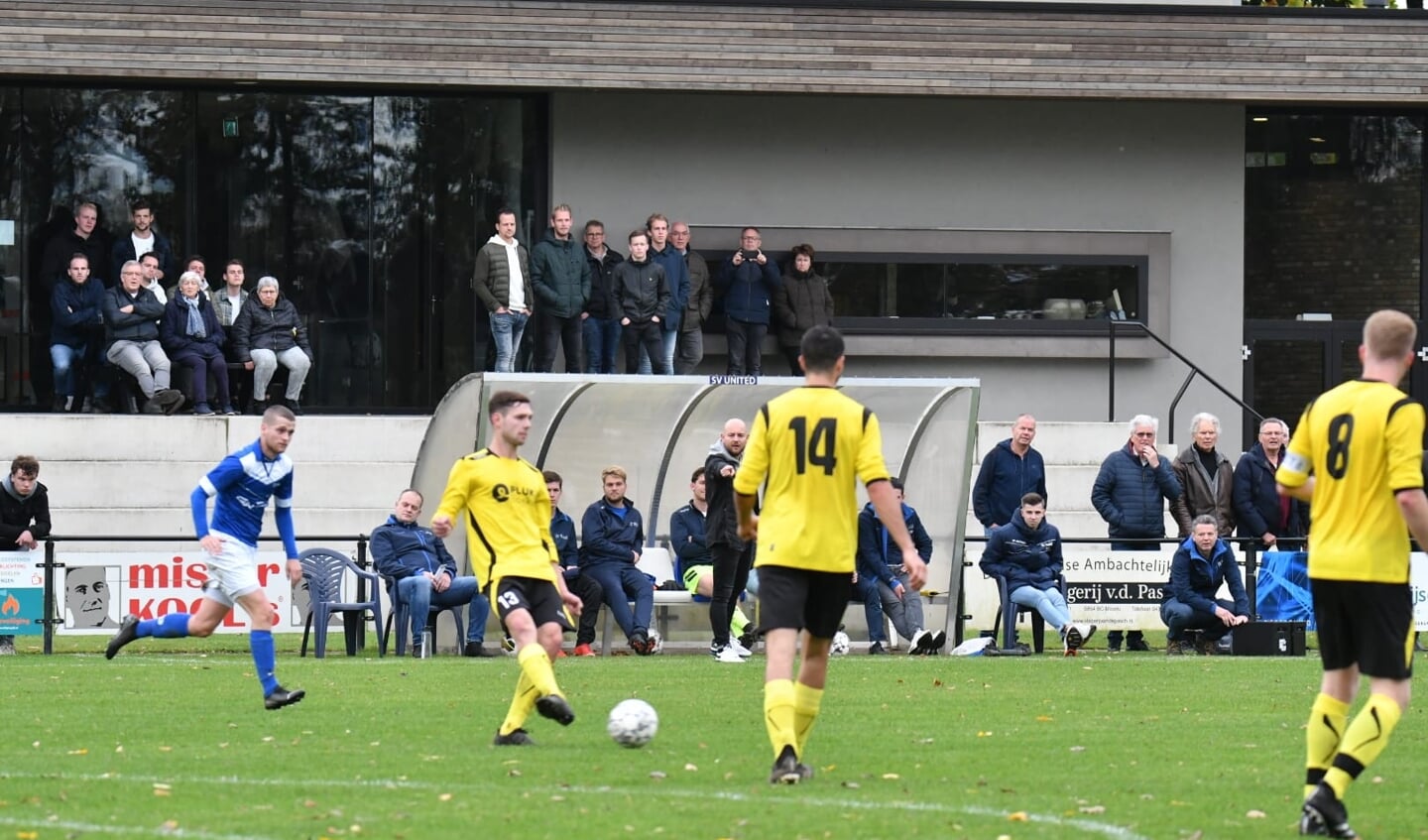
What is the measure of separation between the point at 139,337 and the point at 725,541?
25.9 ft

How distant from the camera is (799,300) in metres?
24.1

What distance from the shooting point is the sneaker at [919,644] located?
17875 mm

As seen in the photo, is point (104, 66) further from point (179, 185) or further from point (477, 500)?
point (477, 500)

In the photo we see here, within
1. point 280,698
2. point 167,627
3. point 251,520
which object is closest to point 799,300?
point 167,627

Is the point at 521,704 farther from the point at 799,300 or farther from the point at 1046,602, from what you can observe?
the point at 799,300

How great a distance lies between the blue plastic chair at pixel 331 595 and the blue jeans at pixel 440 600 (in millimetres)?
324

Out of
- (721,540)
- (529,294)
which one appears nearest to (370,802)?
(721,540)

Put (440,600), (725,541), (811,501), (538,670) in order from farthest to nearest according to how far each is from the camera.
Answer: (440,600)
(725,541)
(538,670)
(811,501)

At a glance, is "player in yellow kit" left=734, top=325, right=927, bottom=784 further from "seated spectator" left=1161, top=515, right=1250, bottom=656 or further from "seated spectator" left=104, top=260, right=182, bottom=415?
"seated spectator" left=104, top=260, right=182, bottom=415

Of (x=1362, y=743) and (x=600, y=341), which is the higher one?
(x=600, y=341)

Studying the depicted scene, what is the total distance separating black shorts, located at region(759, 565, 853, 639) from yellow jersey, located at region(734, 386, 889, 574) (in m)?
0.06

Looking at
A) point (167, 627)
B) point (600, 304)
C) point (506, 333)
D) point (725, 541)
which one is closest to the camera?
point (167, 627)

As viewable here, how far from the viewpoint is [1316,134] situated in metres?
27.2

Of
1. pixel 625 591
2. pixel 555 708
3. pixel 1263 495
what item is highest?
pixel 1263 495
